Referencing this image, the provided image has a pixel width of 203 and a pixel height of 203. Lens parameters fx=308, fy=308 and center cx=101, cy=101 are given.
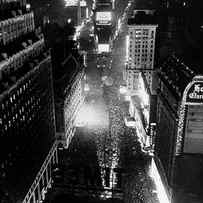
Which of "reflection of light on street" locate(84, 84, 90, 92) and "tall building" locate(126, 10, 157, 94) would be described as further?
"reflection of light on street" locate(84, 84, 90, 92)

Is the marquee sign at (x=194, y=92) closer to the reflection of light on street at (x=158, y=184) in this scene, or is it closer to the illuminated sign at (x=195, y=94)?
the illuminated sign at (x=195, y=94)

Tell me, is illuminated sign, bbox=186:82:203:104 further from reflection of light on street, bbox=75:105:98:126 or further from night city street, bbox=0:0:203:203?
reflection of light on street, bbox=75:105:98:126

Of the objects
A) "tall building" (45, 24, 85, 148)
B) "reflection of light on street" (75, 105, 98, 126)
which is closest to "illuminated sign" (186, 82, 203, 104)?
"tall building" (45, 24, 85, 148)

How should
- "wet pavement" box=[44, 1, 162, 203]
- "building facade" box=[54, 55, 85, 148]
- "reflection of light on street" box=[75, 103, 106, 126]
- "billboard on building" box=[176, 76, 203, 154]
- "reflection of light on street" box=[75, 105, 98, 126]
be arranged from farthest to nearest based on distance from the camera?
"reflection of light on street" box=[75, 105, 98, 126]
"reflection of light on street" box=[75, 103, 106, 126]
"building facade" box=[54, 55, 85, 148]
"wet pavement" box=[44, 1, 162, 203]
"billboard on building" box=[176, 76, 203, 154]

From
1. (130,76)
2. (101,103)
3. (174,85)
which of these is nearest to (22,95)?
(174,85)

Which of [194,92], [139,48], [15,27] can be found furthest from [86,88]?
[194,92]

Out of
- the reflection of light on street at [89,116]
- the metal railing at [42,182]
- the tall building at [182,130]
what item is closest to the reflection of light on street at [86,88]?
the reflection of light on street at [89,116]

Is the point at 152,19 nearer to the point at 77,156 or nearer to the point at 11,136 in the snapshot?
the point at 77,156
